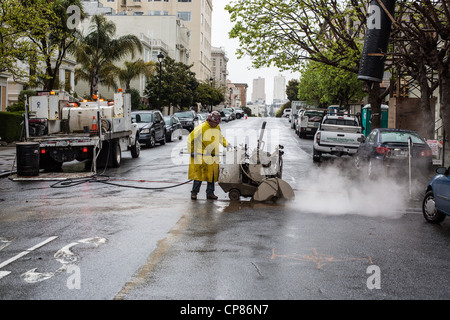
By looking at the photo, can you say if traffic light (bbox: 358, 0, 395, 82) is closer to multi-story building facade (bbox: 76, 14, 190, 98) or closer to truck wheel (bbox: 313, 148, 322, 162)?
truck wheel (bbox: 313, 148, 322, 162)

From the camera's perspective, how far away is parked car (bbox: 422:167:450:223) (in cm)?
902

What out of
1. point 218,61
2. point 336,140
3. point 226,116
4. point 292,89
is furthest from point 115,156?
point 218,61

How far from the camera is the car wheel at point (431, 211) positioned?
373 inches

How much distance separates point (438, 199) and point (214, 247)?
4.35 m

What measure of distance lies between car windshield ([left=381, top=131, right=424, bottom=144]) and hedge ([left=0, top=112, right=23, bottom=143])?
62.8ft

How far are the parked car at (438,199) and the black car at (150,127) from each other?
18057 millimetres

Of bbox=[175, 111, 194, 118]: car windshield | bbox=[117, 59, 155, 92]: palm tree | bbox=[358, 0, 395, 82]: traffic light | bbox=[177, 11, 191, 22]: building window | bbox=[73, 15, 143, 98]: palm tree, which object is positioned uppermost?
bbox=[177, 11, 191, 22]: building window

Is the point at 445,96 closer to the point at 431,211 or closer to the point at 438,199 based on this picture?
the point at 431,211

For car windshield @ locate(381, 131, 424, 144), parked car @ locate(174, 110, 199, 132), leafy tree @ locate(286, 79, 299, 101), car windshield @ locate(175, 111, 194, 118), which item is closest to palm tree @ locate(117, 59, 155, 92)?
car windshield @ locate(175, 111, 194, 118)

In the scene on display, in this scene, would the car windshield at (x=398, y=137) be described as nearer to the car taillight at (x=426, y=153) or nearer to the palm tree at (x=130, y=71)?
the car taillight at (x=426, y=153)

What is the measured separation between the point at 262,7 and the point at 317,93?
3307cm

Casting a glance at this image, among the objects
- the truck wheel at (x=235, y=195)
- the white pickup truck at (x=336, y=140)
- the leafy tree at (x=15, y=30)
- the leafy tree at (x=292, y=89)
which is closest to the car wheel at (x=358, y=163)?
the white pickup truck at (x=336, y=140)

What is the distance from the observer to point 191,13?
9188cm
